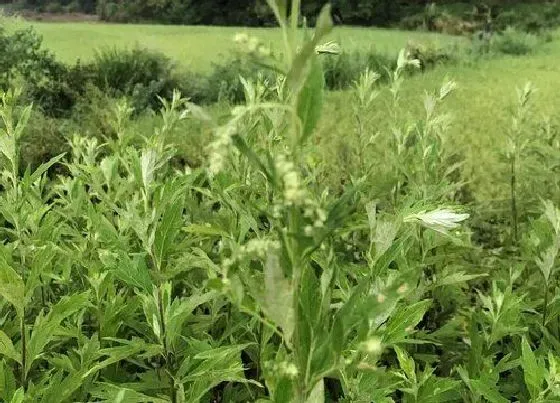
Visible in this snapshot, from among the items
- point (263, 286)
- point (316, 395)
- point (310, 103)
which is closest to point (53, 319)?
point (263, 286)

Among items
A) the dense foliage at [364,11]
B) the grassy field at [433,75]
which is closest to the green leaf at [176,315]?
the grassy field at [433,75]

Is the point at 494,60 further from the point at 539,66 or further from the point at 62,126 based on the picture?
the point at 62,126

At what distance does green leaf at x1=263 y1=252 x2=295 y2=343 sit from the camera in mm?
797

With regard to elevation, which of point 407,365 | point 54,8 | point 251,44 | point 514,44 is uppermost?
point 251,44

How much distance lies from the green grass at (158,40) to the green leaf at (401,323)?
277 inches

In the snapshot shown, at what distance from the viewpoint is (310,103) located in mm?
810

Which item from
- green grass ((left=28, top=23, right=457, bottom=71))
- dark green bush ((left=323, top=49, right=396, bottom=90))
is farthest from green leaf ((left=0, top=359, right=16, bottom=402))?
green grass ((left=28, top=23, right=457, bottom=71))

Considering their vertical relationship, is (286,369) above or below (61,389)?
above

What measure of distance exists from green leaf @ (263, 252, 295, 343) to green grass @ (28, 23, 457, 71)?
7379 mm

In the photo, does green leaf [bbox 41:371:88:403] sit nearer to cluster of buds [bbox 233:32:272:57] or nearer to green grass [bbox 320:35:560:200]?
cluster of buds [bbox 233:32:272:57]

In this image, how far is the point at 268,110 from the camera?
5.56 ft

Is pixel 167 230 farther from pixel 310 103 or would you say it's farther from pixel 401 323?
pixel 310 103

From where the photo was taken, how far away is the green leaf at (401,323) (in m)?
1.14

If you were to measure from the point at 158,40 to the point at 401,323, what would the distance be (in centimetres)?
859
